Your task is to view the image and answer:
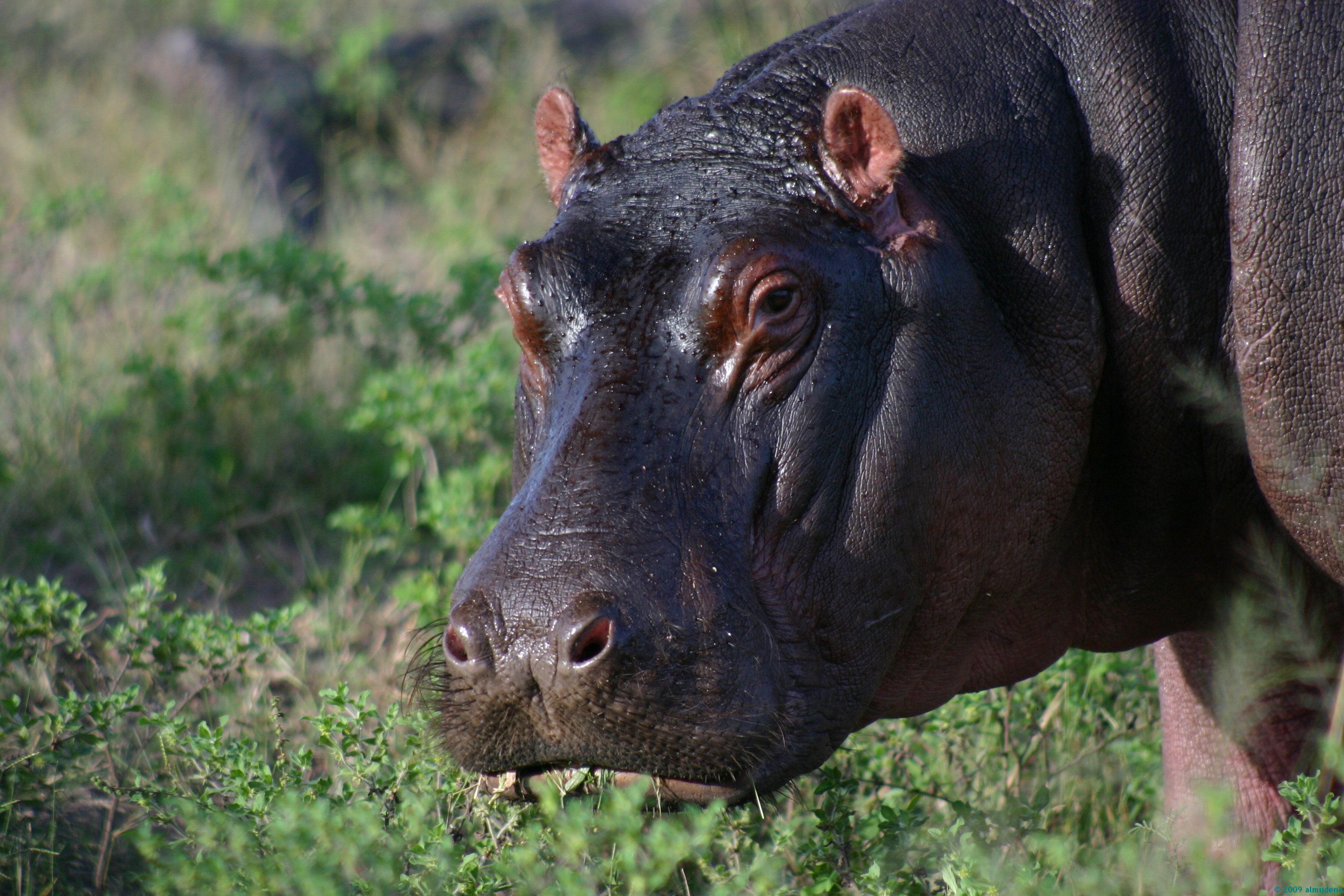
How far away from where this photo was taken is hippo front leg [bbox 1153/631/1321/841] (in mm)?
3436

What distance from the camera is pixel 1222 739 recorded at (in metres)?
3.52

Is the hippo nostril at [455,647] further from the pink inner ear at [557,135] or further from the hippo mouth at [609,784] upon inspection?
the pink inner ear at [557,135]

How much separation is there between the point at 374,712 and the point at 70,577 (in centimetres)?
246

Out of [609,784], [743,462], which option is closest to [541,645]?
[609,784]

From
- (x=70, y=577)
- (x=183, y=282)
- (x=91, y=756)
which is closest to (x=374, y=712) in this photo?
(x=91, y=756)

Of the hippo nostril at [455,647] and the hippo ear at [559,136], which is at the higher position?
the hippo ear at [559,136]

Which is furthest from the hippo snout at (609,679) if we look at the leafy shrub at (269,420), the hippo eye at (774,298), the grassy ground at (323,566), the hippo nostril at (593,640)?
the leafy shrub at (269,420)

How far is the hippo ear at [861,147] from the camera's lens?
2.73 metres

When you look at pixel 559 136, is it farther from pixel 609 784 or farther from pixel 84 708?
pixel 84 708

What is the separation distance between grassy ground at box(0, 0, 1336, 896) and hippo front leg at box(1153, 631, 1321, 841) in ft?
0.41

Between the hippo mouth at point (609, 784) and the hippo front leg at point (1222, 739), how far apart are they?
1391 mm

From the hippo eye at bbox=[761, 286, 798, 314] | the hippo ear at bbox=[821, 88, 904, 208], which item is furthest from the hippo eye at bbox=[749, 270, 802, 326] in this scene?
the hippo ear at bbox=[821, 88, 904, 208]

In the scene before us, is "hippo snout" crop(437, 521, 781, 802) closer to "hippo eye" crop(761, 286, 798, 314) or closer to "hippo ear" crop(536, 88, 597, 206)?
"hippo eye" crop(761, 286, 798, 314)

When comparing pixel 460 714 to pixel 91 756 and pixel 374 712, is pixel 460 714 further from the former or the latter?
pixel 91 756
